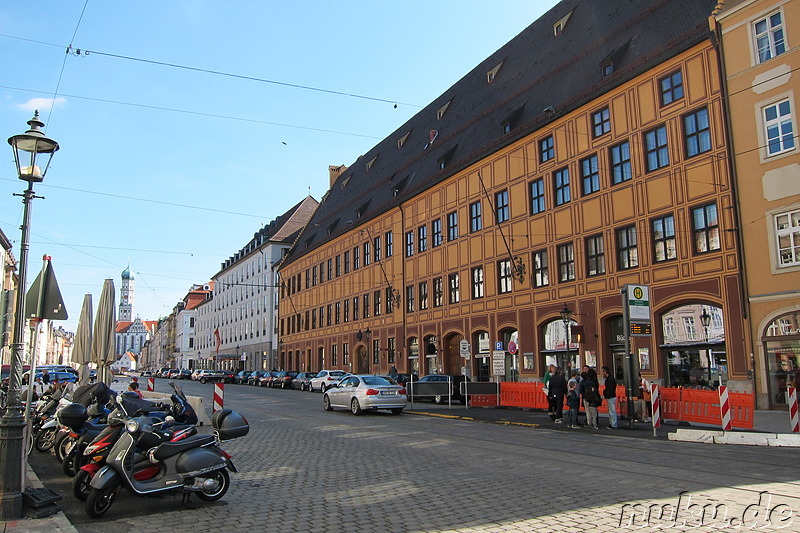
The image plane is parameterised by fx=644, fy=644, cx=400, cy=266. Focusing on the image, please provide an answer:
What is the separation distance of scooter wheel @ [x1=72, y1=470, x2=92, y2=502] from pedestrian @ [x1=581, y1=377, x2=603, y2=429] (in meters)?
13.7

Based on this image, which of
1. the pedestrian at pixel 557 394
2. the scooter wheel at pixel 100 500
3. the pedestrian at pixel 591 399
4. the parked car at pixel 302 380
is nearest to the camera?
the scooter wheel at pixel 100 500

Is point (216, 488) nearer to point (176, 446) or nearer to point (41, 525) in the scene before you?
point (176, 446)

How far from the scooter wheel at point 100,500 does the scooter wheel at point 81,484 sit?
669 mm

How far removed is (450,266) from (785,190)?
20393 millimetres

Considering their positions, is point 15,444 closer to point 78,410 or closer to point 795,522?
point 78,410

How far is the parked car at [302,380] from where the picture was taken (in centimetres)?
4581

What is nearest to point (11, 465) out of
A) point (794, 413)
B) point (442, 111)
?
point (794, 413)

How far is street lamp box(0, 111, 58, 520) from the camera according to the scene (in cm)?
725

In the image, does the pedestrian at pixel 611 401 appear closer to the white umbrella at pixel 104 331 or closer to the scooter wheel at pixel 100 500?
the scooter wheel at pixel 100 500

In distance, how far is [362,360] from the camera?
51.3 m

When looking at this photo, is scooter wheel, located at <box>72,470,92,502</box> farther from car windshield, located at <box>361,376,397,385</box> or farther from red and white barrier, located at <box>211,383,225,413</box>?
car windshield, located at <box>361,376,397,385</box>

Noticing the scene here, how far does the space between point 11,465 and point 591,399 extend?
14792mm

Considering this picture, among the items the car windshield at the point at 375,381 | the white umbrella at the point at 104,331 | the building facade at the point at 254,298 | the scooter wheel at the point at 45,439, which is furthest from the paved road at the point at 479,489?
the building facade at the point at 254,298

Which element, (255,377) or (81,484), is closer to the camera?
(81,484)
